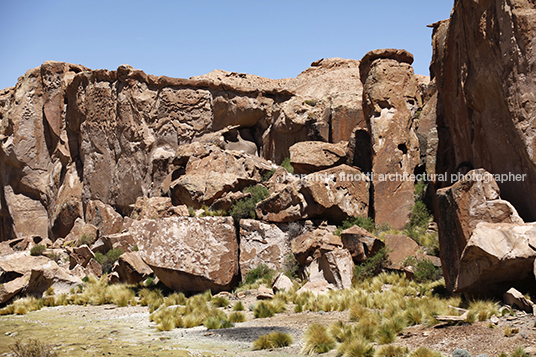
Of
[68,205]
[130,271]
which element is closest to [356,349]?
[130,271]

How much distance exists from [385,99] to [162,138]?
11.9 metres

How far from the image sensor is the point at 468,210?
349 inches

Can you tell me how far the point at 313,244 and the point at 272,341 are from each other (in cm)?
607

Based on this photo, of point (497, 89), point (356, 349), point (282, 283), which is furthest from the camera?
point (282, 283)

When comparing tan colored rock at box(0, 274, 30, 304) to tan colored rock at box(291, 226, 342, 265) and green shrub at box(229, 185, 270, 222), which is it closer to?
green shrub at box(229, 185, 270, 222)

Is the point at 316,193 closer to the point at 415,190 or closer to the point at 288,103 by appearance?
the point at 415,190

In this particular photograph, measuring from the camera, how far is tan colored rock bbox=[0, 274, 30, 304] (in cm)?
1364

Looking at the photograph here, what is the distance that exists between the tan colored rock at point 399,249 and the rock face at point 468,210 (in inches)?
133

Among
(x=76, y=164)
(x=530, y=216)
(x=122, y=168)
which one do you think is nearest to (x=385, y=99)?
(x=530, y=216)

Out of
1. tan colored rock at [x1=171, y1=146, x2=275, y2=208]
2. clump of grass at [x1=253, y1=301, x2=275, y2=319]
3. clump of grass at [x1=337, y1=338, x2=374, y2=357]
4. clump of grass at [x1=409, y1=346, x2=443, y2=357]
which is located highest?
tan colored rock at [x1=171, y1=146, x2=275, y2=208]

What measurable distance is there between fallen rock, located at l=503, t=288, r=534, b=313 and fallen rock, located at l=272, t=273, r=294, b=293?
18.8 feet

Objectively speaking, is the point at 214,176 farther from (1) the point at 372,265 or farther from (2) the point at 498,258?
(2) the point at 498,258

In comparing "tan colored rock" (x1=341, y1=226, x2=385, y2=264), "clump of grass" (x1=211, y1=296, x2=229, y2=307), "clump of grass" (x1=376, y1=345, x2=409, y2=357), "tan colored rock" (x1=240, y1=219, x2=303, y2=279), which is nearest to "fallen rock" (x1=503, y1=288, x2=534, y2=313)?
"clump of grass" (x1=376, y1=345, x2=409, y2=357)

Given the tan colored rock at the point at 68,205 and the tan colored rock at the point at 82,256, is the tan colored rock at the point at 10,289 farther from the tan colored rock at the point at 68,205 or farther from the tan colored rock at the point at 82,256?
the tan colored rock at the point at 68,205
